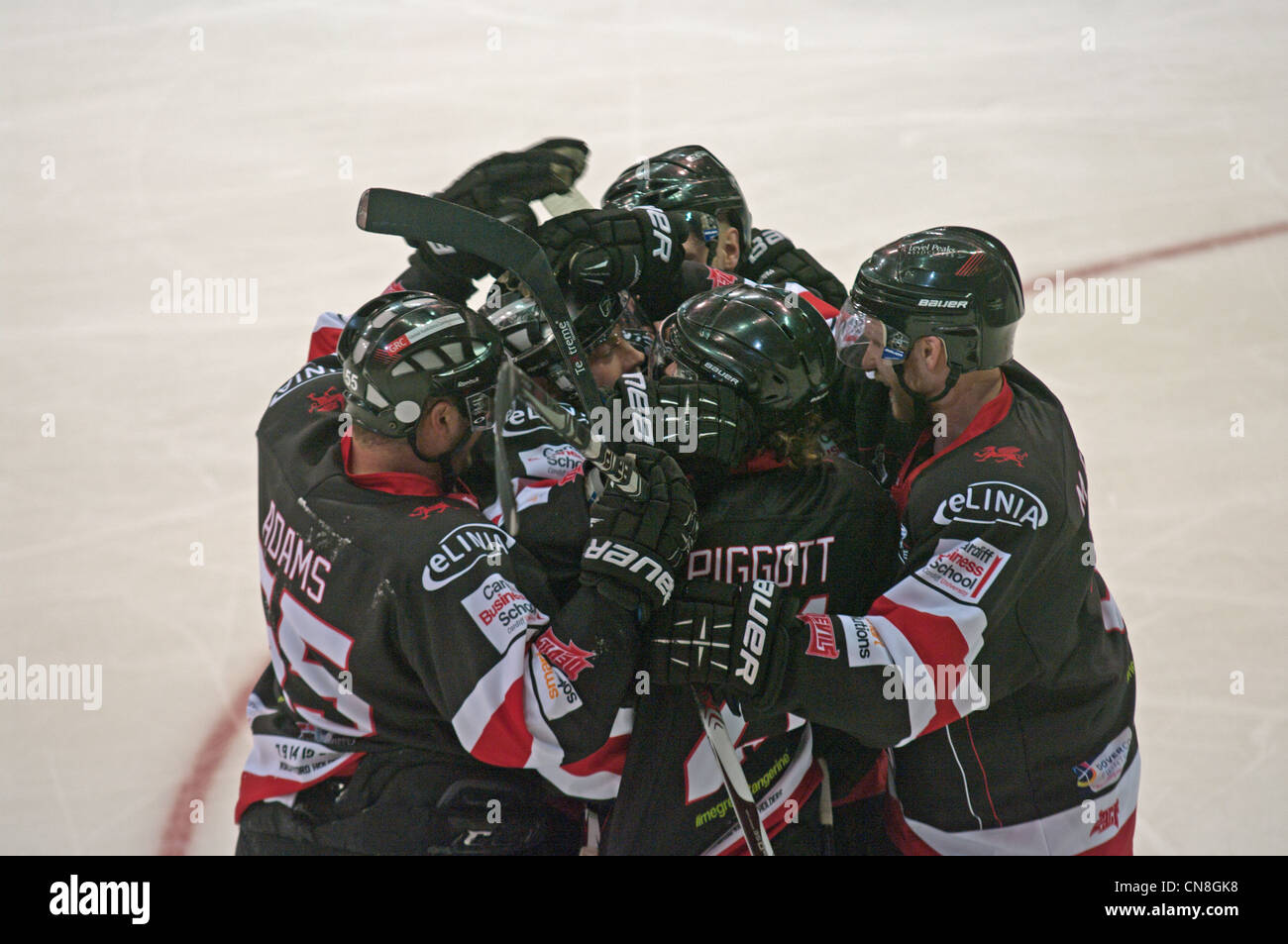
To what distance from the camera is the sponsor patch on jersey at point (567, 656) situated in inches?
93.5

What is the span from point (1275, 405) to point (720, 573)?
13.9 feet

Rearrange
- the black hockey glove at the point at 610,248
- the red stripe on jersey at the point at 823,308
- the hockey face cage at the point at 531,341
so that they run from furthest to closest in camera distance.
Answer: the red stripe on jersey at the point at 823,308
the black hockey glove at the point at 610,248
the hockey face cage at the point at 531,341

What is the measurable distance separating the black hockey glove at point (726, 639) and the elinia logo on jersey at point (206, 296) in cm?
484

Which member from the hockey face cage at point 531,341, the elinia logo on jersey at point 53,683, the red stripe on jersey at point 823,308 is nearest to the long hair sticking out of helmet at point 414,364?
the hockey face cage at point 531,341

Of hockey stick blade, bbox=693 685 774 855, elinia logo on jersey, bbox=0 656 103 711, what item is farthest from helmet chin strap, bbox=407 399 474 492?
elinia logo on jersey, bbox=0 656 103 711

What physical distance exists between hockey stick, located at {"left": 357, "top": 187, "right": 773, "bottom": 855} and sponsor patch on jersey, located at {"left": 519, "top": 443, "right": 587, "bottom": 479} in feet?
1.27

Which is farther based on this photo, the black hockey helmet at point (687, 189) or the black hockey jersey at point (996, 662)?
the black hockey helmet at point (687, 189)

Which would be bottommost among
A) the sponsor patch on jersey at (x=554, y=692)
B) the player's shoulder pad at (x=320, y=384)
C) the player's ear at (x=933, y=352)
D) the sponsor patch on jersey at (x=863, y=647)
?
the sponsor patch on jersey at (x=554, y=692)

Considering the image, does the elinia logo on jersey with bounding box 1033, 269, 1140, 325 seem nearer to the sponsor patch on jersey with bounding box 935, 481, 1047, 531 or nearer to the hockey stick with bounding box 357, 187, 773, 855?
the sponsor patch on jersey with bounding box 935, 481, 1047, 531

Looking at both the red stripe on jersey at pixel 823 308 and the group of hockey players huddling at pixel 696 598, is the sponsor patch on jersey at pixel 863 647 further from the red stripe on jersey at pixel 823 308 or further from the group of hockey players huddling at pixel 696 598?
the red stripe on jersey at pixel 823 308

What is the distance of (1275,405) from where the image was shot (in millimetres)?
5770

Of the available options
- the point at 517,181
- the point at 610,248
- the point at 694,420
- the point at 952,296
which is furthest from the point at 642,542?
the point at 517,181

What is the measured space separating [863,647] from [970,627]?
211 millimetres
